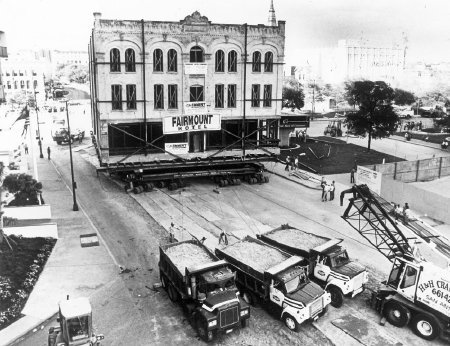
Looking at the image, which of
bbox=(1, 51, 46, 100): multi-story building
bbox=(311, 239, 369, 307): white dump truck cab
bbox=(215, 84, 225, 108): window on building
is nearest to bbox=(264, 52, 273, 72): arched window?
Answer: bbox=(215, 84, 225, 108): window on building

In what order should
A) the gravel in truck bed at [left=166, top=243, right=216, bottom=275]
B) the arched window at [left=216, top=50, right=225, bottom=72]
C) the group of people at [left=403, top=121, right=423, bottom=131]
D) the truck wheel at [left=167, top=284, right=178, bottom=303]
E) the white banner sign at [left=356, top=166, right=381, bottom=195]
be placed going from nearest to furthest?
1. the gravel in truck bed at [left=166, top=243, right=216, bottom=275]
2. the truck wheel at [left=167, top=284, right=178, bottom=303]
3. the white banner sign at [left=356, top=166, right=381, bottom=195]
4. the arched window at [left=216, top=50, right=225, bottom=72]
5. the group of people at [left=403, top=121, right=423, bottom=131]

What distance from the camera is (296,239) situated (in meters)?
23.1

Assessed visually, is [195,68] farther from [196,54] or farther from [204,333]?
[204,333]

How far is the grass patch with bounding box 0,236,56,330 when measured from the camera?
64.2 feet

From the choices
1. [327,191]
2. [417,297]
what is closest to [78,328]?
[417,297]

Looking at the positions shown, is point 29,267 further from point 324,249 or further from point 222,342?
point 324,249

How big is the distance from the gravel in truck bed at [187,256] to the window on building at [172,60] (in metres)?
23.5

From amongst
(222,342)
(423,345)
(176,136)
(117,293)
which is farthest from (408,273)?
(176,136)

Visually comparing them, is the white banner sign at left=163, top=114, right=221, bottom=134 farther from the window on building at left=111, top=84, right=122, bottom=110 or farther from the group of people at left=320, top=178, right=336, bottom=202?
the group of people at left=320, top=178, right=336, bottom=202

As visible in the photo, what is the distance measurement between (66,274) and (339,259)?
13.5 m

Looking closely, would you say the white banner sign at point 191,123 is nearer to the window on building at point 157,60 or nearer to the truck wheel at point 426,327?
the window on building at point 157,60

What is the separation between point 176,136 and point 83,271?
69.9 ft

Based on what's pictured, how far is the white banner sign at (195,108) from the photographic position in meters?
41.1

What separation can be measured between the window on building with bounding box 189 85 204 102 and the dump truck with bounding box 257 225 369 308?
74.2ft
